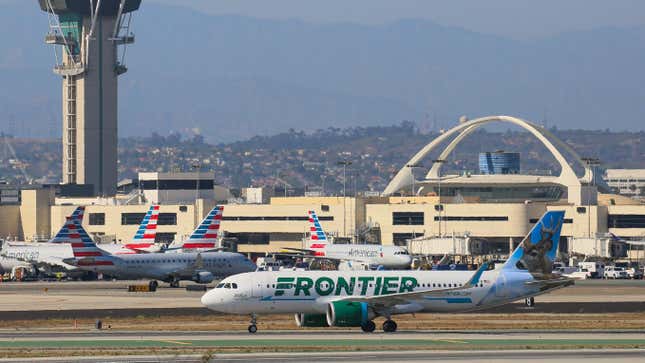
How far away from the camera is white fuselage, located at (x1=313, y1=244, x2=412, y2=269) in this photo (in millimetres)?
159750

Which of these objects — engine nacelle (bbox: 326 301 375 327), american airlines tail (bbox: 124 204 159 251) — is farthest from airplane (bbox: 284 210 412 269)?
engine nacelle (bbox: 326 301 375 327)

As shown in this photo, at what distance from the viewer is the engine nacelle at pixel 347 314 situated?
75.4 m

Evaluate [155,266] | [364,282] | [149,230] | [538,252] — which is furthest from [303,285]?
[149,230]

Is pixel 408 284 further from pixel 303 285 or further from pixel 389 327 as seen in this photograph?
pixel 303 285

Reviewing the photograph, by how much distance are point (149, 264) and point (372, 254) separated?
3691 centimetres

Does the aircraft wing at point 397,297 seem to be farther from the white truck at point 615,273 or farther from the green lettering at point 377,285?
the white truck at point 615,273

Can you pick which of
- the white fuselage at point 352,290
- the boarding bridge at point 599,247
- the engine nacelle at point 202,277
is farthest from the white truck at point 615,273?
the white fuselage at point 352,290

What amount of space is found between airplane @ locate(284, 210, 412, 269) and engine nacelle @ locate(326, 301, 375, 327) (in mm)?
82614

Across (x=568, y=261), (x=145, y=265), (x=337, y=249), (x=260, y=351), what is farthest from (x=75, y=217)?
(x=260, y=351)

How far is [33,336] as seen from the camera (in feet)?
246

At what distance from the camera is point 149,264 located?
13162 cm

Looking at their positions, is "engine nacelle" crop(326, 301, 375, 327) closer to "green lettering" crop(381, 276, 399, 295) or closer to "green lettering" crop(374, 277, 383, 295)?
"green lettering" crop(374, 277, 383, 295)

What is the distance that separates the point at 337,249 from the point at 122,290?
4285cm

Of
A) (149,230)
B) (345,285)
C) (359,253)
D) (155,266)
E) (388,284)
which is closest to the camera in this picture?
(345,285)
